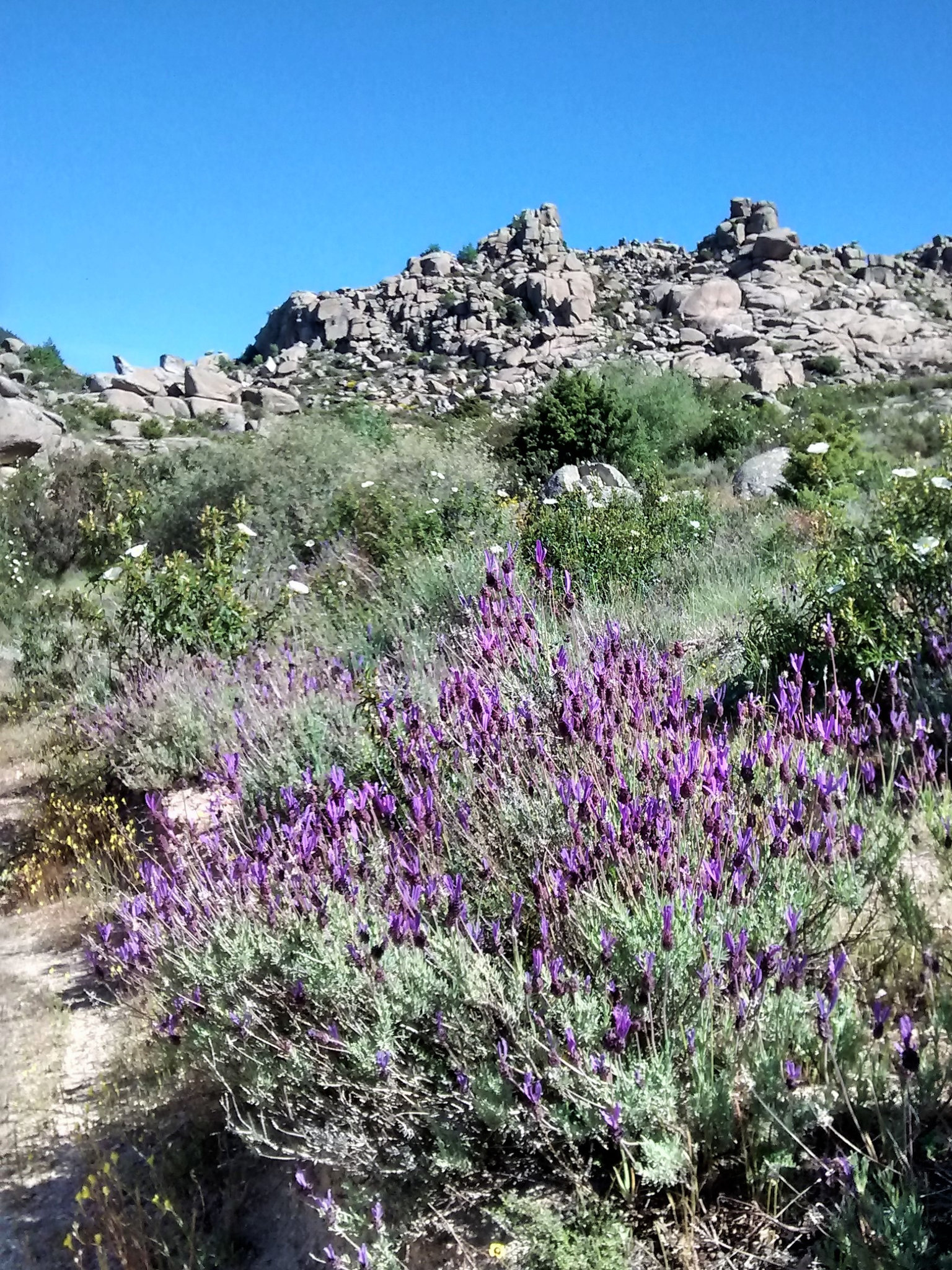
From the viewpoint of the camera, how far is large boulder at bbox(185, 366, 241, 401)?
40031mm

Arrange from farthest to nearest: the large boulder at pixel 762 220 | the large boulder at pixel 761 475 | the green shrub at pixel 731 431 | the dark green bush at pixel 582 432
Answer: the large boulder at pixel 762 220 < the green shrub at pixel 731 431 < the dark green bush at pixel 582 432 < the large boulder at pixel 761 475

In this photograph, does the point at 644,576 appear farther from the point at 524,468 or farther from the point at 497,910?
the point at 524,468

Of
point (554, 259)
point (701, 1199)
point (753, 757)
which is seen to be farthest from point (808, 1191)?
point (554, 259)

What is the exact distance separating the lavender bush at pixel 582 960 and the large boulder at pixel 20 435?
18.3 meters

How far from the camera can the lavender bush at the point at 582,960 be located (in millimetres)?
1991

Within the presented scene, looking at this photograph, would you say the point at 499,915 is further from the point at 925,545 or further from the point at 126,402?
the point at 126,402

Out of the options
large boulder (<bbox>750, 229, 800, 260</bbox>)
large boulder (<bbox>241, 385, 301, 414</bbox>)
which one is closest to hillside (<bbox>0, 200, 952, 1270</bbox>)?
large boulder (<bbox>241, 385, 301, 414</bbox>)

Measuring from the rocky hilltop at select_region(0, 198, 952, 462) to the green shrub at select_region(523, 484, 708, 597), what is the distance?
2251 cm

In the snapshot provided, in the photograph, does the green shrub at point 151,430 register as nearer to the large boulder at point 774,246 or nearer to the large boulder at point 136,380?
the large boulder at point 136,380

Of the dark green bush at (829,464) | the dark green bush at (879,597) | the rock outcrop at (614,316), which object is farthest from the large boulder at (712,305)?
the dark green bush at (879,597)

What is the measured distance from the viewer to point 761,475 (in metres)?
14.2

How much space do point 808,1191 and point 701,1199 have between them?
0.72ft

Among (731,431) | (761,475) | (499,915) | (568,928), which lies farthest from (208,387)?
(568,928)

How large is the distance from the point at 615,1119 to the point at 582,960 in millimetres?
552
